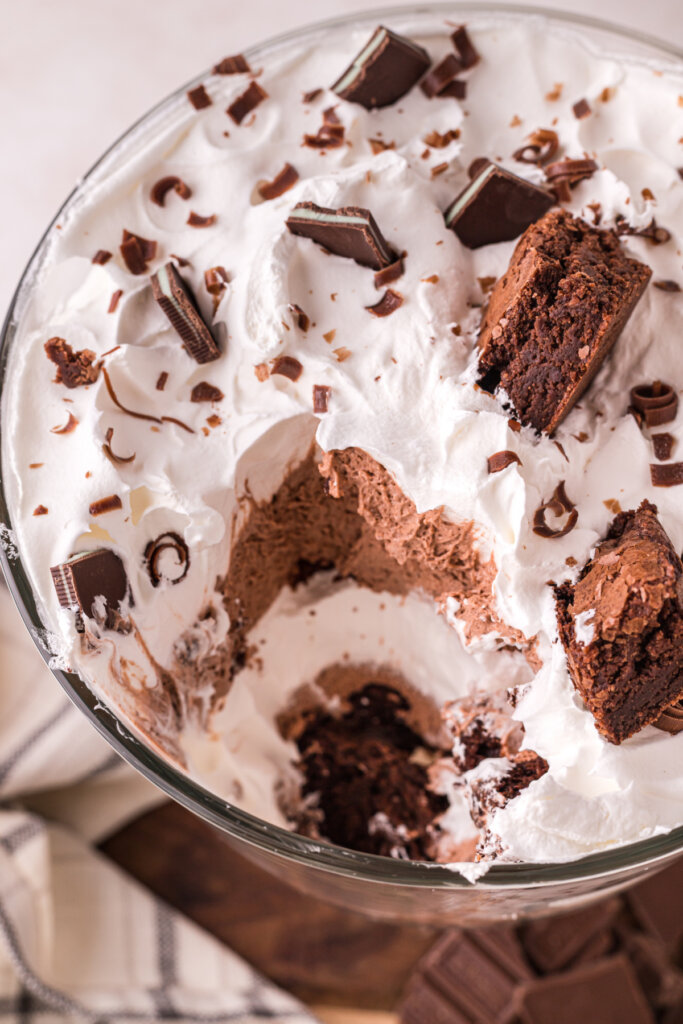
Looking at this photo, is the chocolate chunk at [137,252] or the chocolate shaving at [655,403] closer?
the chocolate shaving at [655,403]

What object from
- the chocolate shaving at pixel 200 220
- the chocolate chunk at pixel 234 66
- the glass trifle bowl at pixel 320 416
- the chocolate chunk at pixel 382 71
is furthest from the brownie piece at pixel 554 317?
the chocolate chunk at pixel 234 66

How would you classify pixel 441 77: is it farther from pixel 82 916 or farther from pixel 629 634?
pixel 82 916

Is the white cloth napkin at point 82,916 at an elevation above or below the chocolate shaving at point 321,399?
below

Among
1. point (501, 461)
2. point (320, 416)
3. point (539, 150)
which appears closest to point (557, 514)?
point (501, 461)

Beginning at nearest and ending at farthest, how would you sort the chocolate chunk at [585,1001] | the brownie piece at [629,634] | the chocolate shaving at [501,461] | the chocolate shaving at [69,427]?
1. the brownie piece at [629,634]
2. the chocolate shaving at [501,461]
3. the chocolate shaving at [69,427]
4. the chocolate chunk at [585,1001]

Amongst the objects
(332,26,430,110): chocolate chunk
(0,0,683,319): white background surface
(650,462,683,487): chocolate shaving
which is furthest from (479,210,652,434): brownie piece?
(0,0,683,319): white background surface

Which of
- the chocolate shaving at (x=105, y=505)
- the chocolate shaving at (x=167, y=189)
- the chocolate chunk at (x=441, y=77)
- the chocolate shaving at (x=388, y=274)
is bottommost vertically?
the chocolate shaving at (x=388, y=274)

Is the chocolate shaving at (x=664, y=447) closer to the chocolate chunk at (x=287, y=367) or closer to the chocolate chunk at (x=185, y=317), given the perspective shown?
the chocolate chunk at (x=287, y=367)
